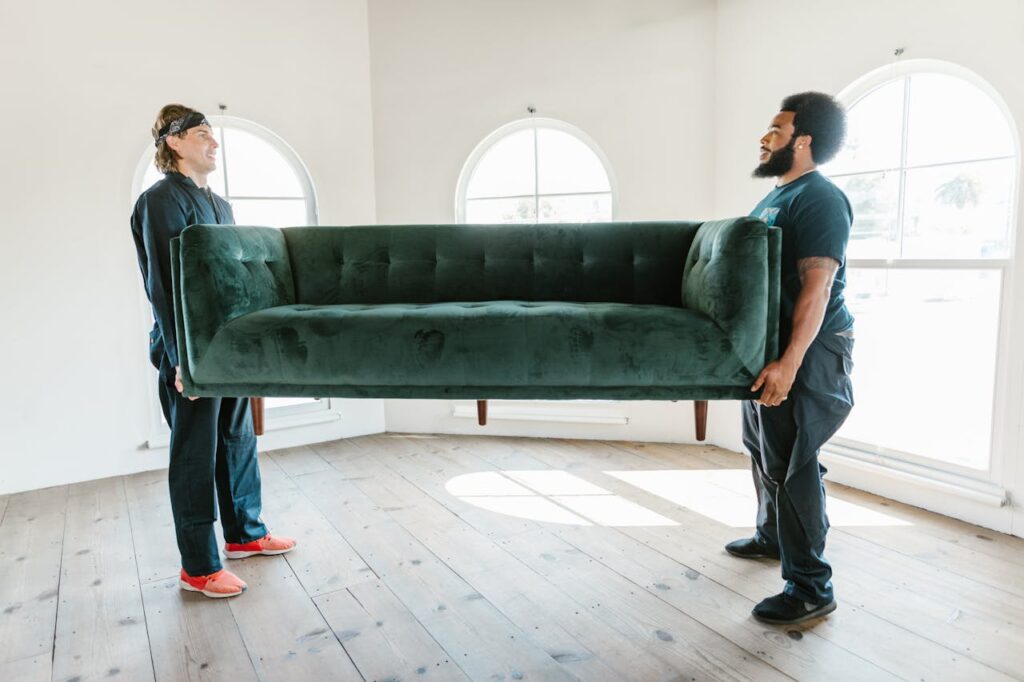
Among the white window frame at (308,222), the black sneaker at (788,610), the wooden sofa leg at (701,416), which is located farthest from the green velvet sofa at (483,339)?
the white window frame at (308,222)

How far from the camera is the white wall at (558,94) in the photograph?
3668mm

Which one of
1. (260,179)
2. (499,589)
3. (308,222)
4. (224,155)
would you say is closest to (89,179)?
(224,155)

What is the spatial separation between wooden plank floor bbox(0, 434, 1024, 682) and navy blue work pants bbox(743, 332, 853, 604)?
0.16 m

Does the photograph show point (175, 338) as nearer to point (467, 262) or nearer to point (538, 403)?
point (467, 262)

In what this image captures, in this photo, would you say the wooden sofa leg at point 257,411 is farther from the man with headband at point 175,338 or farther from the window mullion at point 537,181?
the window mullion at point 537,181

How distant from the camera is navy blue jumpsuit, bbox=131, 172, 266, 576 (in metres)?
1.99

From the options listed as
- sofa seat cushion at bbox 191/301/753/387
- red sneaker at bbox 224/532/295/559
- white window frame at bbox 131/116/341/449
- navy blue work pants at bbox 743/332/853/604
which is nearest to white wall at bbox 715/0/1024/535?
navy blue work pants at bbox 743/332/853/604

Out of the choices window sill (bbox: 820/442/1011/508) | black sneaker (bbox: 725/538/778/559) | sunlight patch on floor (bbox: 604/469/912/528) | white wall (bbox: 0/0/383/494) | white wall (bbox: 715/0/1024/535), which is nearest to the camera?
black sneaker (bbox: 725/538/778/559)

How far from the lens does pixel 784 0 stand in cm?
325

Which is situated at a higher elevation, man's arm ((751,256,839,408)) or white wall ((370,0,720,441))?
white wall ((370,0,720,441))

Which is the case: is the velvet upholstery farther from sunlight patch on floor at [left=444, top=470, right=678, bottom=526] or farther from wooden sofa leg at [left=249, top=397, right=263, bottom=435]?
sunlight patch on floor at [left=444, top=470, right=678, bottom=526]

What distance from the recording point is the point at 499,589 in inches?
87.2

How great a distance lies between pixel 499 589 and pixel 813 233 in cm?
150

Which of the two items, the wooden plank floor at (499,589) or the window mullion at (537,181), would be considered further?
the window mullion at (537,181)
